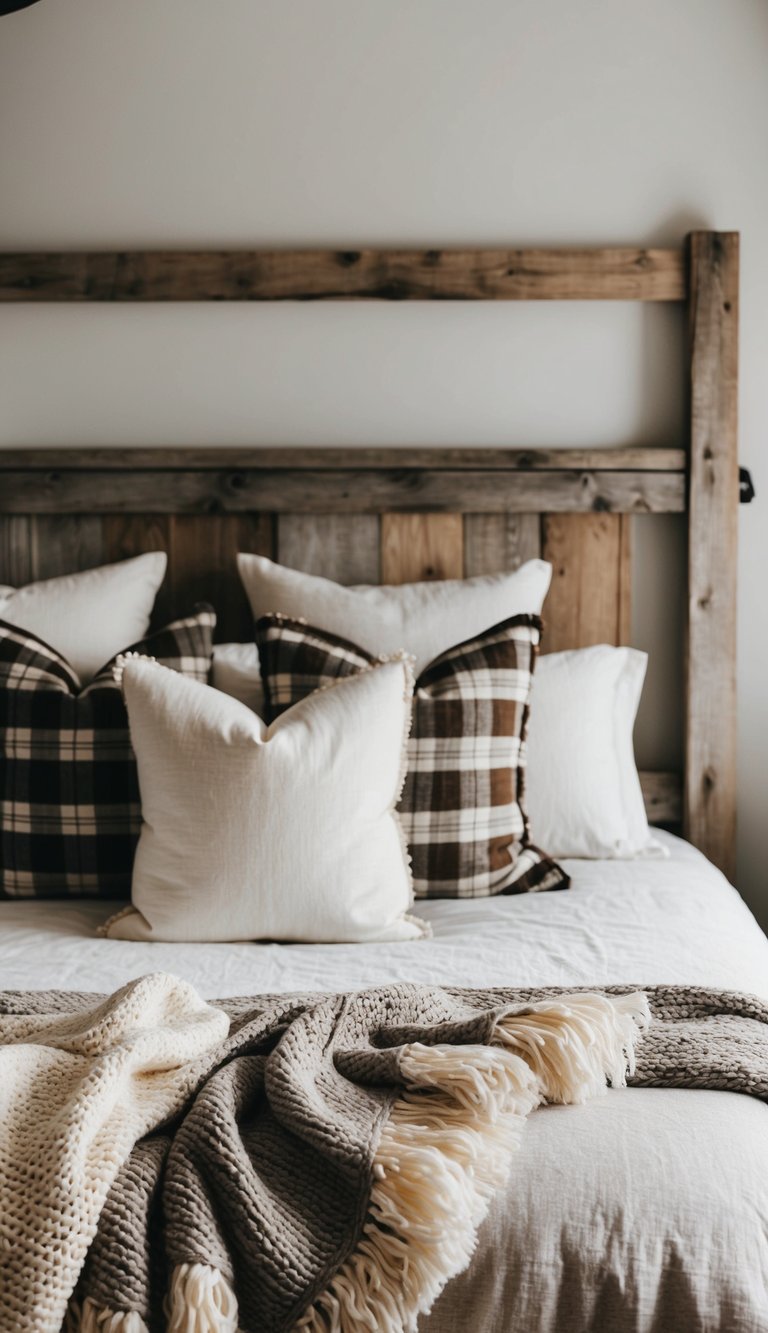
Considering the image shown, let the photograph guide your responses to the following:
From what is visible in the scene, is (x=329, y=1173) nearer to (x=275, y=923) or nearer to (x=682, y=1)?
(x=275, y=923)

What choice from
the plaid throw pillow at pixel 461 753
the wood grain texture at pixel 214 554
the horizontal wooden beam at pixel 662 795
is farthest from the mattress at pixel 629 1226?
the horizontal wooden beam at pixel 662 795

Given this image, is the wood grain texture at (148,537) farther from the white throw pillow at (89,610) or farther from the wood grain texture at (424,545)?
the wood grain texture at (424,545)

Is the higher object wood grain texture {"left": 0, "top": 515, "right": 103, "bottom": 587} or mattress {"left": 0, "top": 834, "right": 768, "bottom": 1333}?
wood grain texture {"left": 0, "top": 515, "right": 103, "bottom": 587}

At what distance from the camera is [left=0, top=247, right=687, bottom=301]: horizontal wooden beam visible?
86.0 inches

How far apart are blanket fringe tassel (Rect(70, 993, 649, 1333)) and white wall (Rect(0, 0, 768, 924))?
4.35 ft

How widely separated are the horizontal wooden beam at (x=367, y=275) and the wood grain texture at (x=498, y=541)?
0.44 meters

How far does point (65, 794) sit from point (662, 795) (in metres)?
1.18

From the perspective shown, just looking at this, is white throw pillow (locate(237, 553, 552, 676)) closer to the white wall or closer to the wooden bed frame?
the wooden bed frame

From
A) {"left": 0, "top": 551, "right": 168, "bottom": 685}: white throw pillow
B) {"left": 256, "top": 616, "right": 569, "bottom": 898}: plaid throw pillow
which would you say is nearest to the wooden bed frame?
{"left": 0, "top": 551, "right": 168, "bottom": 685}: white throw pillow

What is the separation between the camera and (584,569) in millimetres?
2227

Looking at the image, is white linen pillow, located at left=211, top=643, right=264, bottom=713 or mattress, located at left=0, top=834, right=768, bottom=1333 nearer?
mattress, located at left=0, top=834, right=768, bottom=1333

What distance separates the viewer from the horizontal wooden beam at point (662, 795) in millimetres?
2238

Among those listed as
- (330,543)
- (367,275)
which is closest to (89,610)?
(330,543)

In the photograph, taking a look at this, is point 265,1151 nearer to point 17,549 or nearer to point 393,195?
point 17,549
